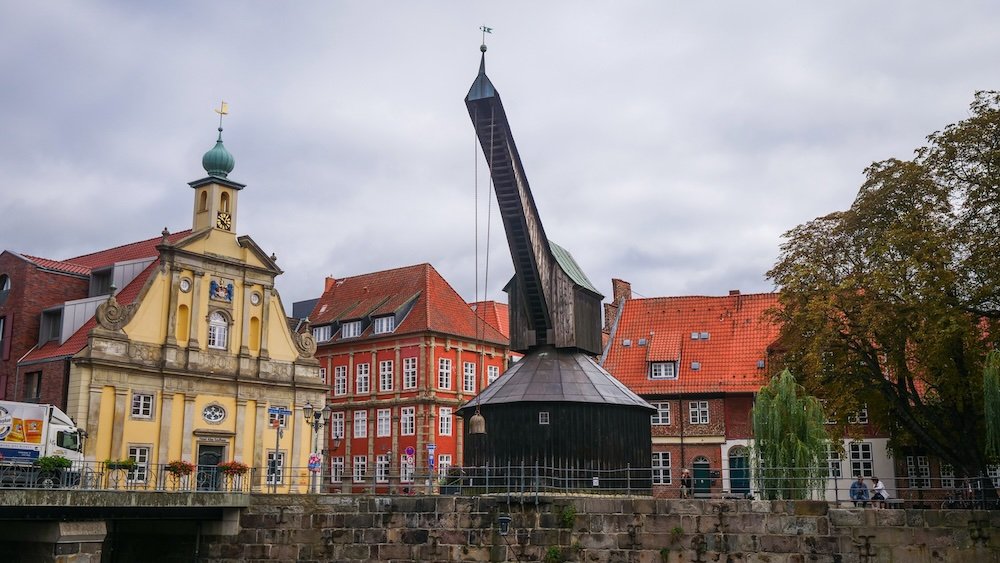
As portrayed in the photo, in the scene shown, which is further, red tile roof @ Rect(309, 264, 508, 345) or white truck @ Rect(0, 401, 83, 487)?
red tile roof @ Rect(309, 264, 508, 345)

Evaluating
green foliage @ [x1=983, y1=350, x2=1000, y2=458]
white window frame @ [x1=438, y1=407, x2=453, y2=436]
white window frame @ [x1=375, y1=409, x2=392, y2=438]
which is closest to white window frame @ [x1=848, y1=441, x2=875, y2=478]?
green foliage @ [x1=983, y1=350, x2=1000, y2=458]

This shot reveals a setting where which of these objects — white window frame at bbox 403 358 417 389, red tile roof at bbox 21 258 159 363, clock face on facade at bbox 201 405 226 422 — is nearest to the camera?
red tile roof at bbox 21 258 159 363

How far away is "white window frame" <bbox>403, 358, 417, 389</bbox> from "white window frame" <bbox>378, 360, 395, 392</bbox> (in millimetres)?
A: 845

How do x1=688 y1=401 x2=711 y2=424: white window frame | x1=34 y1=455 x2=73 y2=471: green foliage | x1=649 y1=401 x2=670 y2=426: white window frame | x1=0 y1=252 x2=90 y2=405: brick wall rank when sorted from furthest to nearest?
1. x1=649 y1=401 x2=670 y2=426: white window frame
2. x1=688 y1=401 x2=711 y2=424: white window frame
3. x1=0 y1=252 x2=90 y2=405: brick wall
4. x1=34 y1=455 x2=73 y2=471: green foliage

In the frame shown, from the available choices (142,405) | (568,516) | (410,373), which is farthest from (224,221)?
(568,516)

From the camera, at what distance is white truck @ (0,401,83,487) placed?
2747 centimetres

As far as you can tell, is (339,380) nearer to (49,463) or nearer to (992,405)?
(49,463)

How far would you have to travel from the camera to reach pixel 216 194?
43219 mm

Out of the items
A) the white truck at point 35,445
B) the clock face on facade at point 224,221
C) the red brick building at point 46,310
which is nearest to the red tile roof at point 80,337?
the red brick building at point 46,310

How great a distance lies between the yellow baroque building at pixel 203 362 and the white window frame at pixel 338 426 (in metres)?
10.3

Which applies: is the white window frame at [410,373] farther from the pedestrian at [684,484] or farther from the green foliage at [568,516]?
the green foliage at [568,516]

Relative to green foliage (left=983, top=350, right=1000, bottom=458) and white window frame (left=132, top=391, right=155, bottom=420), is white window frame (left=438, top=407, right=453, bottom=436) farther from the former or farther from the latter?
green foliage (left=983, top=350, right=1000, bottom=458)

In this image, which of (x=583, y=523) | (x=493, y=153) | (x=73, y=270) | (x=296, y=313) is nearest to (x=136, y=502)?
(x=583, y=523)

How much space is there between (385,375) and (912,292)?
30369mm
